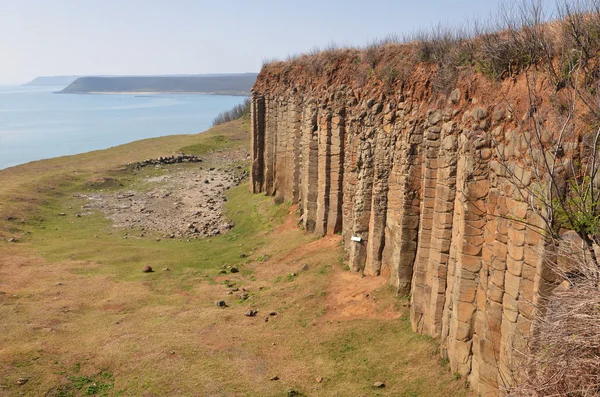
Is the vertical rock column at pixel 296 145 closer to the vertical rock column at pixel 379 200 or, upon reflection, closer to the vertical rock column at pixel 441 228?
the vertical rock column at pixel 379 200

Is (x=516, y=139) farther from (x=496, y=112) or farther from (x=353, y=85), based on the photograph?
(x=353, y=85)

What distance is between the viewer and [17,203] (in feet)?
117

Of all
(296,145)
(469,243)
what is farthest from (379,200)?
(296,145)

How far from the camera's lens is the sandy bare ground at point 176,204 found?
108 ft

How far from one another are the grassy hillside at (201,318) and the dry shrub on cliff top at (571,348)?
491 cm

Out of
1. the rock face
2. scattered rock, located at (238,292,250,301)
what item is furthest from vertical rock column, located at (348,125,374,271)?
scattered rock, located at (238,292,250,301)

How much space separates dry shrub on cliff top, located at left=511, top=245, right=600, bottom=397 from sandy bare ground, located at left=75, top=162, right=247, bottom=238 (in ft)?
80.7

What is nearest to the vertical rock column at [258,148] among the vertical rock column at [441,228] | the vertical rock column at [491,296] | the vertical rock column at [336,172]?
the vertical rock column at [336,172]

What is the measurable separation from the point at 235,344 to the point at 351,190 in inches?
326

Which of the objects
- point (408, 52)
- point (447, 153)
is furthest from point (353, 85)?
point (447, 153)

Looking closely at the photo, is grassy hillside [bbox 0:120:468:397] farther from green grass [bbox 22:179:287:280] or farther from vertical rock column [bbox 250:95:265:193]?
vertical rock column [bbox 250:95:265:193]

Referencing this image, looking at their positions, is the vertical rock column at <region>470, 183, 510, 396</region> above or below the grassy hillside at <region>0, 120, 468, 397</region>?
above

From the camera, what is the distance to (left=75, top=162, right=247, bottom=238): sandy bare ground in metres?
33.0

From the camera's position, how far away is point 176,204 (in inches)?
1480
